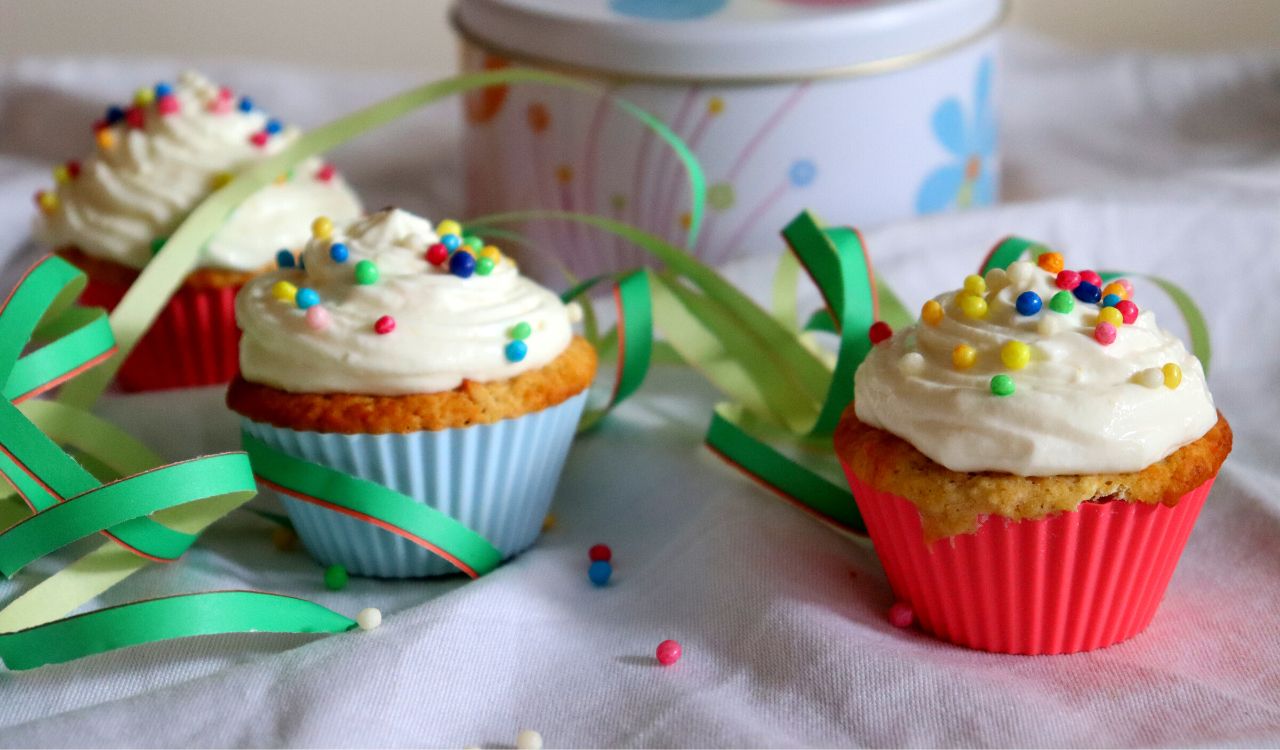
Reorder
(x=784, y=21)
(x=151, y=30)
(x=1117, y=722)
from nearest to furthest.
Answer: (x=1117, y=722)
(x=784, y=21)
(x=151, y=30)

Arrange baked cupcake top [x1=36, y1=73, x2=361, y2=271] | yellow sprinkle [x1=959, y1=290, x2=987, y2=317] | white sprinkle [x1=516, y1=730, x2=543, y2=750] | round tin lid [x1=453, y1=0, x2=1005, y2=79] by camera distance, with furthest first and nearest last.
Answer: round tin lid [x1=453, y1=0, x2=1005, y2=79]
baked cupcake top [x1=36, y1=73, x2=361, y2=271]
yellow sprinkle [x1=959, y1=290, x2=987, y2=317]
white sprinkle [x1=516, y1=730, x2=543, y2=750]

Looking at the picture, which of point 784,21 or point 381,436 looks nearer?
point 381,436

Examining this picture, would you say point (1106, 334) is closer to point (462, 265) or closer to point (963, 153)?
point (462, 265)

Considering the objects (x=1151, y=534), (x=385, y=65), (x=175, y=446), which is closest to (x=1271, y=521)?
(x=1151, y=534)

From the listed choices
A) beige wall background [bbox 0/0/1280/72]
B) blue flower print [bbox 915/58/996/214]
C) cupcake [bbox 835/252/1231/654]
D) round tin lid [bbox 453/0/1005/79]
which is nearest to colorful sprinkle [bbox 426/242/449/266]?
cupcake [bbox 835/252/1231/654]

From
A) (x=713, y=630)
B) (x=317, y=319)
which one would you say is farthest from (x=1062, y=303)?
(x=317, y=319)

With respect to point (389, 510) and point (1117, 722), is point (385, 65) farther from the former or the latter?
point (1117, 722)

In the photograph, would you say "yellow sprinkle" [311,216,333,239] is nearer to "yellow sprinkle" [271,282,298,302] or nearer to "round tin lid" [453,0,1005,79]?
"yellow sprinkle" [271,282,298,302]

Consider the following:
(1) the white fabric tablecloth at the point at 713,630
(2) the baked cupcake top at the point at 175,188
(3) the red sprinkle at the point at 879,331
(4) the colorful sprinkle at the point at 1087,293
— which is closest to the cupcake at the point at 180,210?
(2) the baked cupcake top at the point at 175,188
